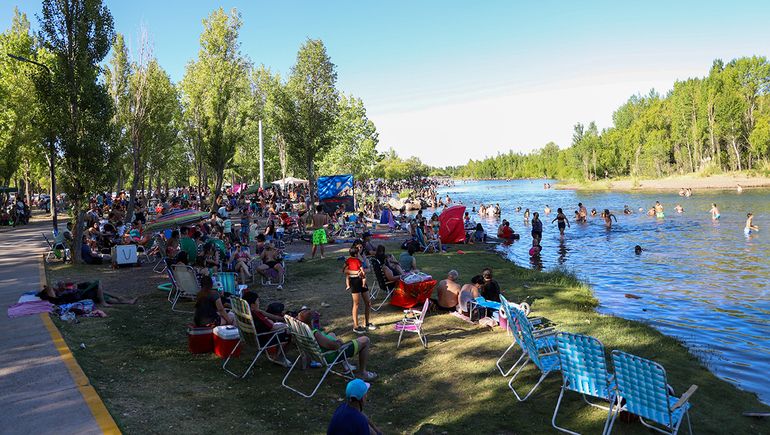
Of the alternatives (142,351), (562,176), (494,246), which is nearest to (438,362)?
(142,351)

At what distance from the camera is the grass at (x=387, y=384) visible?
20.0 feet

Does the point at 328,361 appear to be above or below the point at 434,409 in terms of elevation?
above

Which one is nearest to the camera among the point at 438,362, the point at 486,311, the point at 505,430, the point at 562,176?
the point at 505,430

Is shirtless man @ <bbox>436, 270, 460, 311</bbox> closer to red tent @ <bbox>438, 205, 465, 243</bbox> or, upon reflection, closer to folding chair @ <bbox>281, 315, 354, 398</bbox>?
folding chair @ <bbox>281, 315, 354, 398</bbox>

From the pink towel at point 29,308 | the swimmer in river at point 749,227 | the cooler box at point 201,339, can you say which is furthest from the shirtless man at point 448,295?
the swimmer in river at point 749,227

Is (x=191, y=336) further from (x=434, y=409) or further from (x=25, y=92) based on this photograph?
(x=25, y=92)

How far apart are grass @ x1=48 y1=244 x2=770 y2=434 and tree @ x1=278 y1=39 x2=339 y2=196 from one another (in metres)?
16.5

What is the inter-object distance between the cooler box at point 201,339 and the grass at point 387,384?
249 millimetres

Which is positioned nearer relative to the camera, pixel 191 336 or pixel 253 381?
pixel 253 381

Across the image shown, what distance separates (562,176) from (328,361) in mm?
155911

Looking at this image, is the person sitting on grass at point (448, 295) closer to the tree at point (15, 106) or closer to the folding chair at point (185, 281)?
the folding chair at point (185, 281)

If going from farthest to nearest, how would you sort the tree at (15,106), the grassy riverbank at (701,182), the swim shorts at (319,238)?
Answer: the grassy riverbank at (701,182) → the tree at (15,106) → the swim shorts at (319,238)

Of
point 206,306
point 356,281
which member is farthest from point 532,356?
point 206,306

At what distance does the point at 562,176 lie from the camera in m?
→ 153
